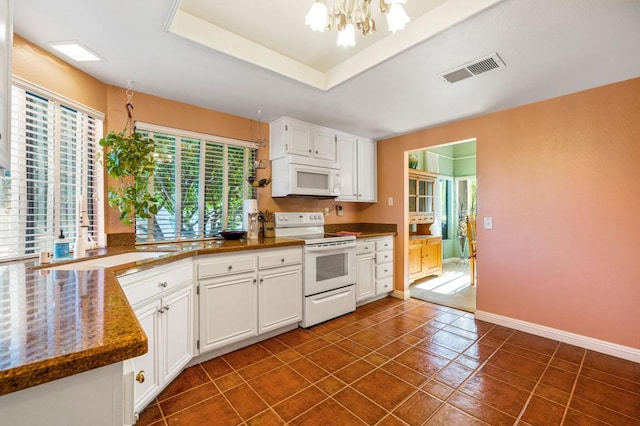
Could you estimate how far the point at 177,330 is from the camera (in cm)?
194

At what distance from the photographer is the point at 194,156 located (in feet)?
9.36

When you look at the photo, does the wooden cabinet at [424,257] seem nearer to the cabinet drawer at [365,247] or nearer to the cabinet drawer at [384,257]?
the cabinet drawer at [384,257]

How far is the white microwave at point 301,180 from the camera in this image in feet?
10.3

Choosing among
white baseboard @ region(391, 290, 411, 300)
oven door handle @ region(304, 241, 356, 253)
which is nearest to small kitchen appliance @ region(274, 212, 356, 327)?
oven door handle @ region(304, 241, 356, 253)

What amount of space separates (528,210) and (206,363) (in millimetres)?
3309

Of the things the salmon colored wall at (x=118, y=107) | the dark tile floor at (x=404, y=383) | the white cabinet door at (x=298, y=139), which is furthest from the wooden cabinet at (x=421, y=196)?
the dark tile floor at (x=404, y=383)

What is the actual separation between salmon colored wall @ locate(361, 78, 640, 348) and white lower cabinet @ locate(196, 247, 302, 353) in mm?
2121

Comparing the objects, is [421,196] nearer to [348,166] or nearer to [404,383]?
[348,166]

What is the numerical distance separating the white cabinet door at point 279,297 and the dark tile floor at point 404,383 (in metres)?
0.18

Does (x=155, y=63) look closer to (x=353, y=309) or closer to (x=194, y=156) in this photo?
(x=194, y=156)

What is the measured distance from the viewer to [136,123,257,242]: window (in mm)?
2635

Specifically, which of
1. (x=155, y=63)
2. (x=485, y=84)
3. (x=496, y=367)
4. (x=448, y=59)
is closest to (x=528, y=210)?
(x=485, y=84)

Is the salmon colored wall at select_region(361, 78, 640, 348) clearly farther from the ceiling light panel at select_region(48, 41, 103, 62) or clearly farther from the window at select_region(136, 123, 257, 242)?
the ceiling light panel at select_region(48, 41, 103, 62)

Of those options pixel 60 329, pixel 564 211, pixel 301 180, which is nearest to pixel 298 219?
pixel 301 180
